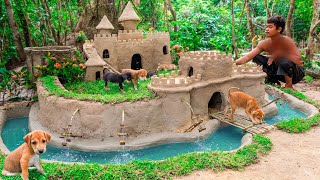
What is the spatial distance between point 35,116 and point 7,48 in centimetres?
1013

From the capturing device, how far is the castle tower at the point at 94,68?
17219 mm

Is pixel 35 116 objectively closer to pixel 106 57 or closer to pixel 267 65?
pixel 106 57

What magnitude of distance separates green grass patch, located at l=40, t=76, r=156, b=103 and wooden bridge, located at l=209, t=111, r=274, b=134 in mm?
3242

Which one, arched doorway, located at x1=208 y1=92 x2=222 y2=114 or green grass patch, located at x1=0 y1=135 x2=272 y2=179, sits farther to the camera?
arched doorway, located at x1=208 y1=92 x2=222 y2=114

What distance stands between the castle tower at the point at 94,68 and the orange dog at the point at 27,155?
1018 centimetres

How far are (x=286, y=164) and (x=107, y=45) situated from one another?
527 inches

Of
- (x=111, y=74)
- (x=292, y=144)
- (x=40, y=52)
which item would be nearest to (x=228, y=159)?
(x=292, y=144)

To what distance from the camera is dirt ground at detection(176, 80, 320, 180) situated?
825 cm

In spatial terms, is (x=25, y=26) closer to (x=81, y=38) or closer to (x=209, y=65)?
(x=81, y=38)

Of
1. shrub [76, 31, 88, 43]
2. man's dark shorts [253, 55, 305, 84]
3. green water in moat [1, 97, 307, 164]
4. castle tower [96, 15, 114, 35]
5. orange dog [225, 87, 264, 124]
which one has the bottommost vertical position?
green water in moat [1, 97, 307, 164]

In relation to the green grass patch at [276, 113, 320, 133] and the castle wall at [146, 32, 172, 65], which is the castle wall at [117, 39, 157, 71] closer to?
the castle wall at [146, 32, 172, 65]

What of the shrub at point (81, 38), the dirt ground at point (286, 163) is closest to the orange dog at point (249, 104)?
the dirt ground at point (286, 163)

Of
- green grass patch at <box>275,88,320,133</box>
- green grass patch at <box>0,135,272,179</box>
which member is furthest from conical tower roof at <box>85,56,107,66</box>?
green grass patch at <box>275,88,320,133</box>

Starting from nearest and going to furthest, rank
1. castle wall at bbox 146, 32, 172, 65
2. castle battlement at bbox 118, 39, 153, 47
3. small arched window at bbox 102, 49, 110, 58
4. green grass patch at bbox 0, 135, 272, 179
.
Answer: green grass patch at bbox 0, 135, 272, 179 → small arched window at bbox 102, 49, 110, 58 → castle battlement at bbox 118, 39, 153, 47 → castle wall at bbox 146, 32, 172, 65
